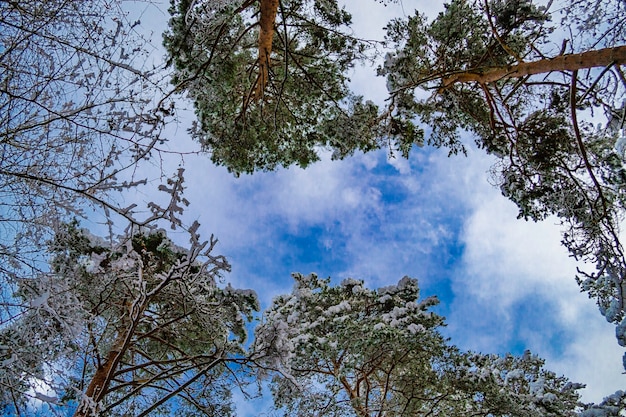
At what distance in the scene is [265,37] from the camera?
6.82 m

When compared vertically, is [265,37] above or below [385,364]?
above

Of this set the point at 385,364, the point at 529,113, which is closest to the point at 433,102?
the point at 529,113

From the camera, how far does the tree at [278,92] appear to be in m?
7.09

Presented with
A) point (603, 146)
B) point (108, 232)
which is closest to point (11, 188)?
point (108, 232)

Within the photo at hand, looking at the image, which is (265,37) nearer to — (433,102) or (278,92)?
(278,92)

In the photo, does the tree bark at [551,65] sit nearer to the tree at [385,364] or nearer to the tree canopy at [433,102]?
the tree canopy at [433,102]

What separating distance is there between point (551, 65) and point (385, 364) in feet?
21.0

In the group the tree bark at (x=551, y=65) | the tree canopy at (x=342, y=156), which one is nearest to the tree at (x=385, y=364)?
the tree canopy at (x=342, y=156)

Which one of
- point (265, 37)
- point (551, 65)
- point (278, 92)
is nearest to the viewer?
point (551, 65)

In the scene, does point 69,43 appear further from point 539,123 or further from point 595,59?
point 539,123

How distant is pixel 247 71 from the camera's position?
26.9 ft

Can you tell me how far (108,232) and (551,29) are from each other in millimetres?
7980

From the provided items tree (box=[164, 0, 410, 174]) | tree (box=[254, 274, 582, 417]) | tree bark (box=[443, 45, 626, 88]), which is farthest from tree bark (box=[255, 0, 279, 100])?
tree (box=[254, 274, 582, 417])

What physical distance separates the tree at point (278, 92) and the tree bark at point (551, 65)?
204 cm
